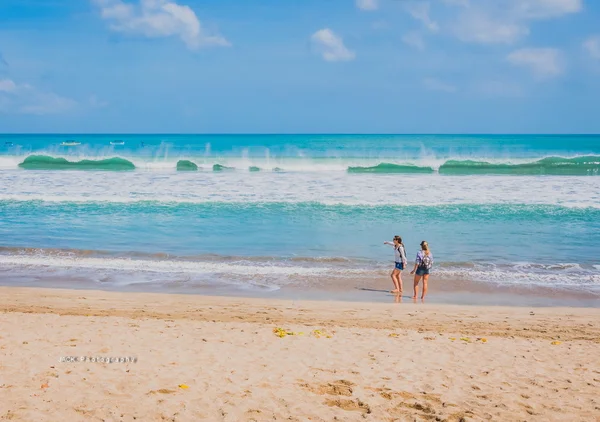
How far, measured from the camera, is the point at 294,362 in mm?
7121

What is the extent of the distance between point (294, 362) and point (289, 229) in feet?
37.4

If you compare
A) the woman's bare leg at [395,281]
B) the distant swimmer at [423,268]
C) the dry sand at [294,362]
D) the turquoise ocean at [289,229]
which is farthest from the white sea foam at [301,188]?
the dry sand at [294,362]

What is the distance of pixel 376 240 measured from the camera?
16734mm

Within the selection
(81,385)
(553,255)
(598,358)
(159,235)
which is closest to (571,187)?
(553,255)

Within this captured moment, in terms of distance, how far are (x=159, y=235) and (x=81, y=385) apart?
38.0 feet

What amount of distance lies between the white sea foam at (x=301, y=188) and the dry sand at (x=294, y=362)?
47.4 feet

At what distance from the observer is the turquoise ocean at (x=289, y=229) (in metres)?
13.0

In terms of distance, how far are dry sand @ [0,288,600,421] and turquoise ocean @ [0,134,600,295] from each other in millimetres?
2303

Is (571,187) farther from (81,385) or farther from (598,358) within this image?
(81,385)

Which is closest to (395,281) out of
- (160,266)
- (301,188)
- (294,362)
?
(294,362)

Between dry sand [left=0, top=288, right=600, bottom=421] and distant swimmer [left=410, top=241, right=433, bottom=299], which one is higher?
distant swimmer [left=410, top=241, right=433, bottom=299]

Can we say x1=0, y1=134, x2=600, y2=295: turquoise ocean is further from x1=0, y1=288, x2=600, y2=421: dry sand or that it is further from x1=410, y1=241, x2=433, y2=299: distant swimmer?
x1=0, y1=288, x2=600, y2=421: dry sand

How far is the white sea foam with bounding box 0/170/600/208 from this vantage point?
25047mm

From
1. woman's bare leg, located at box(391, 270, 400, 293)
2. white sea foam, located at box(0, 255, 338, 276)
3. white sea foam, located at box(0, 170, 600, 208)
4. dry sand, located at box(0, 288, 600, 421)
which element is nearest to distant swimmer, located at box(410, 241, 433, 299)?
woman's bare leg, located at box(391, 270, 400, 293)
